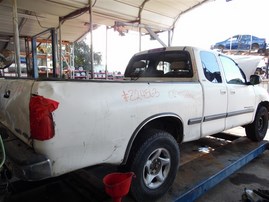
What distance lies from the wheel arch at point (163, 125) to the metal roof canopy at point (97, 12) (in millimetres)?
4982

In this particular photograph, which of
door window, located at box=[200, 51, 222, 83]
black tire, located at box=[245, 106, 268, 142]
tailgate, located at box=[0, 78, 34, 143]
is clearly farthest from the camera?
black tire, located at box=[245, 106, 268, 142]

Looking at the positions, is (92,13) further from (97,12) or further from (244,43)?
(244,43)

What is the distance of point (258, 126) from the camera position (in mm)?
4945

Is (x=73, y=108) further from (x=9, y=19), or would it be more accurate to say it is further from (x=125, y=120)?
(x=9, y=19)

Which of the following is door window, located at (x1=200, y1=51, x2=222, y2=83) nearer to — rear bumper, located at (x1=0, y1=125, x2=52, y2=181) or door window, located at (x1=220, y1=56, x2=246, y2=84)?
door window, located at (x1=220, y1=56, x2=246, y2=84)

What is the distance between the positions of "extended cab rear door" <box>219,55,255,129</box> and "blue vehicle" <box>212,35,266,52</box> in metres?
12.1

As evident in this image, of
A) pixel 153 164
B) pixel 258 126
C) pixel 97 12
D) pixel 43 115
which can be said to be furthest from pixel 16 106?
pixel 97 12

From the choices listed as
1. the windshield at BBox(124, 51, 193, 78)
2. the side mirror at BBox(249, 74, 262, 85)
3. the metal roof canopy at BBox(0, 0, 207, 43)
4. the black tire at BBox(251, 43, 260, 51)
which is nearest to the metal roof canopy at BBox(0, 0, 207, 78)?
the metal roof canopy at BBox(0, 0, 207, 43)

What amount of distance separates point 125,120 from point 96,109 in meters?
0.36

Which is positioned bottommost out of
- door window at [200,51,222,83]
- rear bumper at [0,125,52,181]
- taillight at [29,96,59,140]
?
rear bumper at [0,125,52,181]

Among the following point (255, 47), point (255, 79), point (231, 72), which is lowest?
point (255, 79)

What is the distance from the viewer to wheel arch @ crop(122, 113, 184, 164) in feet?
7.78

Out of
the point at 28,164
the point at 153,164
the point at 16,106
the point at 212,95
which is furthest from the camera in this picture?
the point at 212,95

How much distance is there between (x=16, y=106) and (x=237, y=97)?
135 inches
